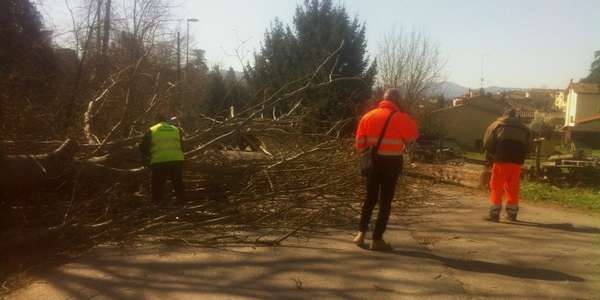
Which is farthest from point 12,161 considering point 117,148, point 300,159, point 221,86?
point 221,86

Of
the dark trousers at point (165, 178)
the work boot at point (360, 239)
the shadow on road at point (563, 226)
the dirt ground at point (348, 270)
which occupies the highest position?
the dark trousers at point (165, 178)

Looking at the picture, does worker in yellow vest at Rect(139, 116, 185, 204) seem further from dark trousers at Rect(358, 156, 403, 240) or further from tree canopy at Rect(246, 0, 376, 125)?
tree canopy at Rect(246, 0, 376, 125)

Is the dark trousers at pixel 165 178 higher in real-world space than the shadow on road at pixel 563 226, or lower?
higher

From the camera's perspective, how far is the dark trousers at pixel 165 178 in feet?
22.7

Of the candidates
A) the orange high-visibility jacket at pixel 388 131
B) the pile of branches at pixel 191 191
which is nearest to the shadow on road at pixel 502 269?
the orange high-visibility jacket at pixel 388 131

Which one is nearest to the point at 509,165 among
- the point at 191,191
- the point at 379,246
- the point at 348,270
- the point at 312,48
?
the point at 379,246

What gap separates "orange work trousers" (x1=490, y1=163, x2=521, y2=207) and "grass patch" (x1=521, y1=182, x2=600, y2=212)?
7.80ft

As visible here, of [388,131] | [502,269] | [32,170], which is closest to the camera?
[502,269]

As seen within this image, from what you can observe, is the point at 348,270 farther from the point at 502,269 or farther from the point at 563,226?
the point at 563,226

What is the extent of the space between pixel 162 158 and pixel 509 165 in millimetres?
4746

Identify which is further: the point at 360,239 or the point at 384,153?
the point at 360,239

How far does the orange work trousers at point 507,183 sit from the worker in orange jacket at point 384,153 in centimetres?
233

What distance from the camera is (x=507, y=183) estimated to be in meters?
7.01

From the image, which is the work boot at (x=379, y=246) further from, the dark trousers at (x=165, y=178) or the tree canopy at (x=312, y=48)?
the tree canopy at (x=312, y=48)
